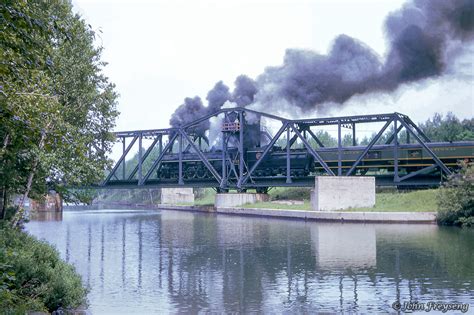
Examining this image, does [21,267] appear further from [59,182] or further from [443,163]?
[443,163]

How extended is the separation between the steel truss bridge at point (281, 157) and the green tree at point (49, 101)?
Result: 36922 mm

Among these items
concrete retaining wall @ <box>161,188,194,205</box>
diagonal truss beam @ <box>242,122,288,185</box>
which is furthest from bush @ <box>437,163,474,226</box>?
concrete retaining wall @ <box>161,188,194,205</box>

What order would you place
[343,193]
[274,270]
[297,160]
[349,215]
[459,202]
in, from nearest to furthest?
[274,270] < [459,202] < [349,215] < [343,193] < [297,160]

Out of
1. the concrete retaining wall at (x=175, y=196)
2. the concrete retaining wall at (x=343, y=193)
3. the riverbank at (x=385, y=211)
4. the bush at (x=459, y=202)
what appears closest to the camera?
the bush at (x=459, y=202)

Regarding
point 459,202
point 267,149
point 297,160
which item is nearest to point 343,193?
point 297,160

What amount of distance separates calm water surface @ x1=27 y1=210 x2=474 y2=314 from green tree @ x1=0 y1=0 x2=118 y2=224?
4842 mm

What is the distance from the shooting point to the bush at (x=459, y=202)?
46.7 meters

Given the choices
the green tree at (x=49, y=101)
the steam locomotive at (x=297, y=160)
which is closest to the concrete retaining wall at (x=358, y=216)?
the steam locomotive at (x=297, y=160)

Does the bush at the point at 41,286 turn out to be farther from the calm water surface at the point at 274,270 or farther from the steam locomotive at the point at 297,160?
the steam locomotive at the point at 297,160

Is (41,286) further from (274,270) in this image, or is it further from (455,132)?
(455,132)

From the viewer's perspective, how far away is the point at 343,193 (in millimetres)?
59000

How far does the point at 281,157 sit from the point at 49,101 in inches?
2398

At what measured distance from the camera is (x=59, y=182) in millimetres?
26578

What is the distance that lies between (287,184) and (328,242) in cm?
3289
